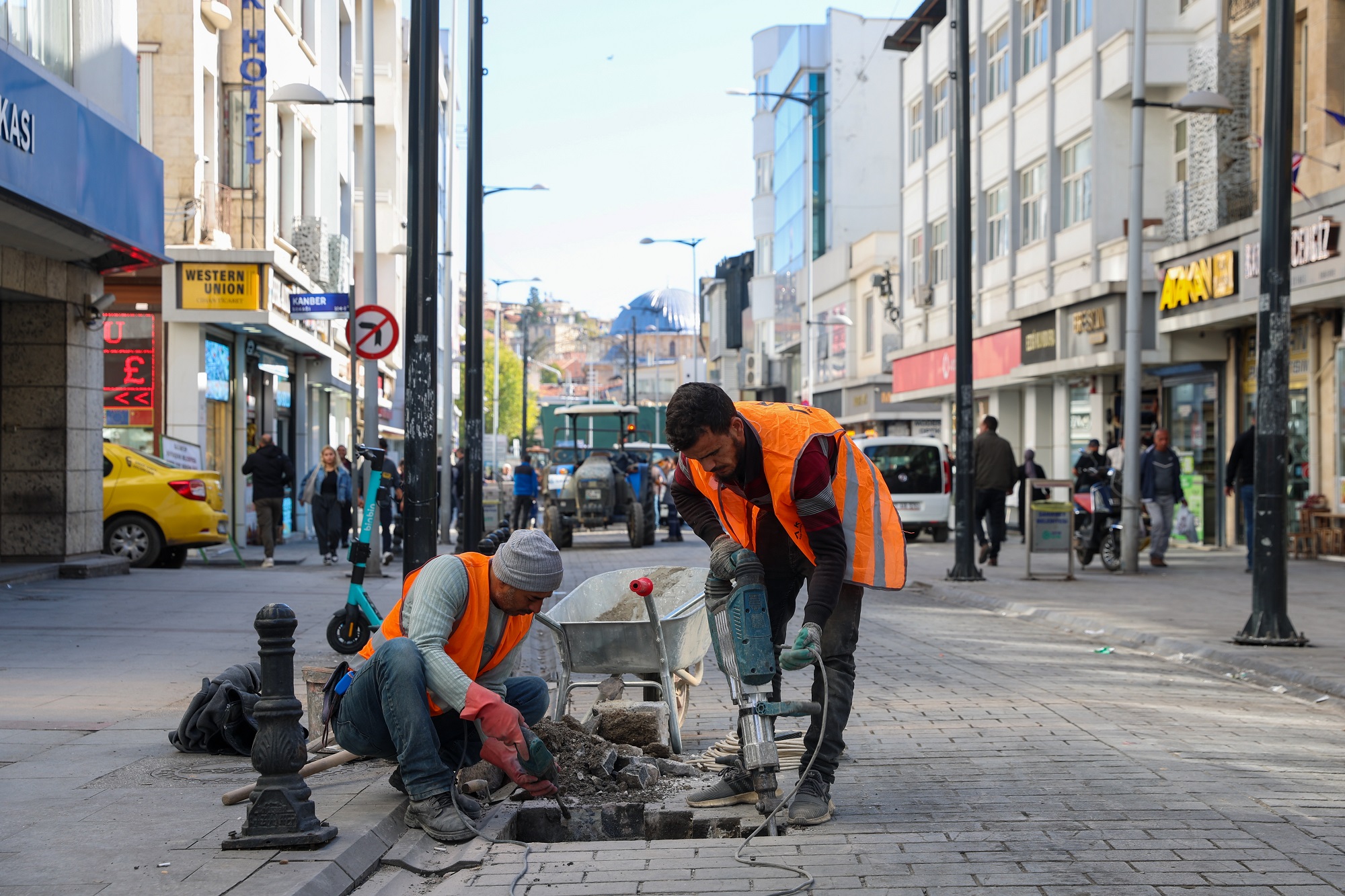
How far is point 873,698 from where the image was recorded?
8531 millimetres

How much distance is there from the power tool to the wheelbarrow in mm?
1108

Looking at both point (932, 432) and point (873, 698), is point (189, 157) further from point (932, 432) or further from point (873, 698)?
point (932, 432)

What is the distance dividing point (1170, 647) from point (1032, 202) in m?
20.5

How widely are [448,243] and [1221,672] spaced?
2908 centimetres

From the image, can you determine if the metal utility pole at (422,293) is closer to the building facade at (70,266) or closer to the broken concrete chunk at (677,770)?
the broken concrete chunk at (677,770)

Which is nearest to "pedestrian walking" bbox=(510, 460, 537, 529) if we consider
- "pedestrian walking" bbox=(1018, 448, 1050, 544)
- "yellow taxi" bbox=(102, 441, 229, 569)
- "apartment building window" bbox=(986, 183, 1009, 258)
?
"yellow taxi" bbox=(102, 441, 229, 569)

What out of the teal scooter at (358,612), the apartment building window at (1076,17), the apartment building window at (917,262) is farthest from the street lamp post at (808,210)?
the teal scooter at (358,612)

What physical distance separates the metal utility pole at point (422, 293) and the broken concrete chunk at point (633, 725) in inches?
126

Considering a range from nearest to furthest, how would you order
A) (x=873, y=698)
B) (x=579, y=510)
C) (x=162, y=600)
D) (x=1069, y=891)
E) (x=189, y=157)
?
(x=1069, y=891), (x=873, y=698), (x=162, y=600), (x=189, y=157), (x=579, y=510)

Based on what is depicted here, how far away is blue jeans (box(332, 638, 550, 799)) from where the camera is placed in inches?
203

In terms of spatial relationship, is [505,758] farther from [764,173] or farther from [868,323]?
[764,173]

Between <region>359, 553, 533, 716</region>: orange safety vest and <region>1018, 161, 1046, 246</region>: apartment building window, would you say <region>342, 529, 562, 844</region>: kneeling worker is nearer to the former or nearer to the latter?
<region>359, 553, 533, 716</region>: orange safety vest

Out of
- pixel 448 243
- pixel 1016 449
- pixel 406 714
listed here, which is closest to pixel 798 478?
pixel 406 714

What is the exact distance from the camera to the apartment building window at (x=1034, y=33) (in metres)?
28.9
